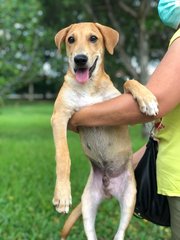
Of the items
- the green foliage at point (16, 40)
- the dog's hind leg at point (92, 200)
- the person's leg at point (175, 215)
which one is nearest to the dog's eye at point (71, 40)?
the dog's hind leg at point (92, 200)

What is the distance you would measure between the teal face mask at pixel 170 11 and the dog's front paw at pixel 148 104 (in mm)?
513

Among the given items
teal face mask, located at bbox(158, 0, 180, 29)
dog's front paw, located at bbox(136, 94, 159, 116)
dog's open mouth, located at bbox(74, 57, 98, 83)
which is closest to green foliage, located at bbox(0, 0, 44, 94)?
dog's open mouth, located at bbox(74, 57, 98, 83)

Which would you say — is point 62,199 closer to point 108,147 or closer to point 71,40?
point 108,147

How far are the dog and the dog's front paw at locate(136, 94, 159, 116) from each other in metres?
0.30

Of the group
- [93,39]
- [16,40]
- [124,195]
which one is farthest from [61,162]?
[16,40]

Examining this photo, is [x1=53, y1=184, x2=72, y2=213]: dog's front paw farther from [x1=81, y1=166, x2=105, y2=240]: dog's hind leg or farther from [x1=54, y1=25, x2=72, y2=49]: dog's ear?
[x1=54, y1=25, x2=72, y2=49]: dog's ear

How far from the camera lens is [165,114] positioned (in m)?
3.07

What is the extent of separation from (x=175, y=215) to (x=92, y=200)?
62cm

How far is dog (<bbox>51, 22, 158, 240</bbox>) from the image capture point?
337cm

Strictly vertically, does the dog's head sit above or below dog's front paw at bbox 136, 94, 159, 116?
above

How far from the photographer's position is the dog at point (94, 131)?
337 centimetres

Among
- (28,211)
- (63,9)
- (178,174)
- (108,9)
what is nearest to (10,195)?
(28,211)

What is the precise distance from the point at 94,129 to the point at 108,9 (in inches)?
545

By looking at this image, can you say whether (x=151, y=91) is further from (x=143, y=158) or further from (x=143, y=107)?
(x=143, y=158)
